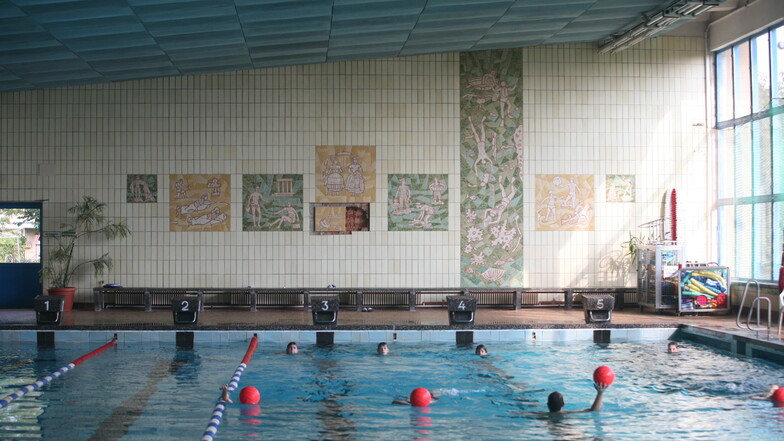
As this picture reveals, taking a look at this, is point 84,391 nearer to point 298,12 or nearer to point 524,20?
point 298,12

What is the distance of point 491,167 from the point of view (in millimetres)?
13734

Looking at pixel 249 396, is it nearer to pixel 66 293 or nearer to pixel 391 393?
pixel 391 393

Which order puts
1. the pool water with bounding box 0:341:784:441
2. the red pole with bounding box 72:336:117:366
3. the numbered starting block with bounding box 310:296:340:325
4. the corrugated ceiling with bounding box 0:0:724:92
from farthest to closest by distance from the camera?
the numbered starting block with bounding box 310:296:340:325 < the corrugated ceiling with bounding box 0:0:724:92 < the red pole with bounding box 72:336:117:366 < the pool water with bounding box 0:341:784:441

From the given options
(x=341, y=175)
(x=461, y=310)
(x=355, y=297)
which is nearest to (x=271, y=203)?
(x=341, y=175)

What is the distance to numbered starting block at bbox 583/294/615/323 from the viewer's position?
11.0 meters

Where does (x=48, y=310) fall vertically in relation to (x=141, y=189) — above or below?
below

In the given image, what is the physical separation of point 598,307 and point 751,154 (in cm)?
431

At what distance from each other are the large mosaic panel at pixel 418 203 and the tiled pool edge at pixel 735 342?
15.3 feet

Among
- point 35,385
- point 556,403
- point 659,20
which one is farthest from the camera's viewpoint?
point 659,20

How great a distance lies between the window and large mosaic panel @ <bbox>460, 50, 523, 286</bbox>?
3.74 m

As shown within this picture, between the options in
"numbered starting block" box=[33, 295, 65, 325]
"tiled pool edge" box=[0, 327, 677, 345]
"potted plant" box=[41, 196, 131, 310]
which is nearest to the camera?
"tiled pool edge" box=[0, 327, 677, 345]

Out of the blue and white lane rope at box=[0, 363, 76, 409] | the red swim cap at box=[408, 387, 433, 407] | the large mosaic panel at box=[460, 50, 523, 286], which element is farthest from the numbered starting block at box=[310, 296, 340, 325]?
the red swim cap at box=[408, 387, 433, 407]

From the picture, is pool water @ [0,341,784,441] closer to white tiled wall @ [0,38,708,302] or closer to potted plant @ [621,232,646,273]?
white tiled wall @ [0,38,708,302]

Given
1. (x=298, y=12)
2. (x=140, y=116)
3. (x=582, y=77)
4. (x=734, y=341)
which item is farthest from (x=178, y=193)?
(x=734, y=341)
